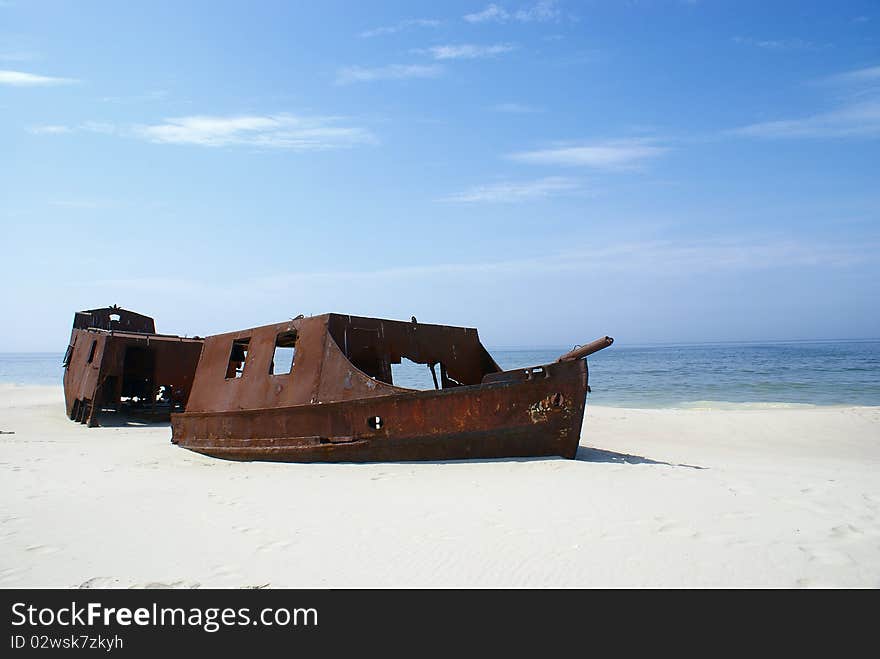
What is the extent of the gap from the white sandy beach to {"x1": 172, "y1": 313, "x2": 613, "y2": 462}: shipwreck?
0.26 metres

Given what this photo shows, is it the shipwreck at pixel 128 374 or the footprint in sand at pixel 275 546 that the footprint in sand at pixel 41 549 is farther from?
the shipwreck at pixel 128 374

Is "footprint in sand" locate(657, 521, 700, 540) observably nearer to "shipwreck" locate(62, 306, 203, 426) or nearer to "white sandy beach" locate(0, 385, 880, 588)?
"white sandy beach" locate(0, 385, 880, 588)

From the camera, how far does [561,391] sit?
575cm

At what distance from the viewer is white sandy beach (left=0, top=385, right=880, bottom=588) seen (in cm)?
300

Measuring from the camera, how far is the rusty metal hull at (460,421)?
18.9ft

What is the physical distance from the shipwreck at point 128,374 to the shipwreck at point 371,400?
173 inches

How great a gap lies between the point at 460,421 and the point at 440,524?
2136 millimetres

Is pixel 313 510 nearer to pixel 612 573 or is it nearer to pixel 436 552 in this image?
pixel 436 552

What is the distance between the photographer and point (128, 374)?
13.0 m

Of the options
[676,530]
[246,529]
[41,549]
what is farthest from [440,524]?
[41,549]

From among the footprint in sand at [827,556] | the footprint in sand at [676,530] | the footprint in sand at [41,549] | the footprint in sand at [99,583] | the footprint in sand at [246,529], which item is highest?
the footprint in sand at [827,556]

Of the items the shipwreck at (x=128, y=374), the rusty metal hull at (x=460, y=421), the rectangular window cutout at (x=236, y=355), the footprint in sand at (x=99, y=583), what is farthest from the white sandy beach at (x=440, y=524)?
the shipwreck at (x=128, y=374)
